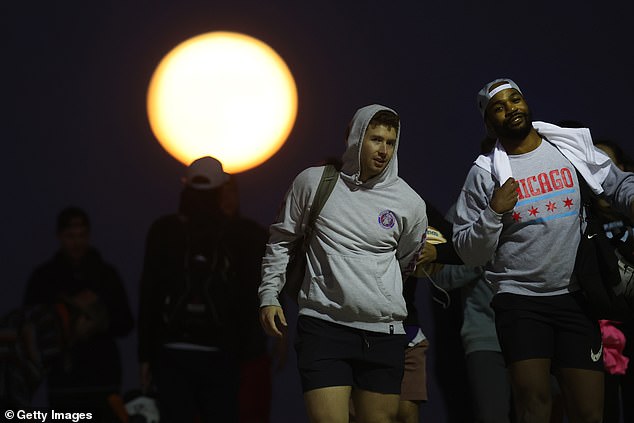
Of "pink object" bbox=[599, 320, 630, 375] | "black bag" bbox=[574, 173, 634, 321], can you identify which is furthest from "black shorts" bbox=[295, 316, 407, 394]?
"pink object" bbox=[599, 320, 630, 375]

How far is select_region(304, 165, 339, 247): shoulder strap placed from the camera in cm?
420

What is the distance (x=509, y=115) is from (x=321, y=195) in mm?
957

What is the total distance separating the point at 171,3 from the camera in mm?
6676

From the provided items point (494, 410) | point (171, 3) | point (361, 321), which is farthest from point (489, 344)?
point (171, 3)

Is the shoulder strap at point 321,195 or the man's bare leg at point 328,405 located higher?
the shoulder strap at point 321,195

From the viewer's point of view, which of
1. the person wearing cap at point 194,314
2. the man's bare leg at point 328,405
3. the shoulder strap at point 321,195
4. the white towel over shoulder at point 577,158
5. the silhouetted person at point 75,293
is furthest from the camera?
the silhouetted person at point 75,293

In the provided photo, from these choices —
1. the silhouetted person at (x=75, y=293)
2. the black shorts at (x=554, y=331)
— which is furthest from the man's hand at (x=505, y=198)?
the silhouetted person at (x=75, y=293)

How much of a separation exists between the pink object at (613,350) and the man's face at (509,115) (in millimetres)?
1529

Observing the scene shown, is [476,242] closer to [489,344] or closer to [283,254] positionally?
[283,254]

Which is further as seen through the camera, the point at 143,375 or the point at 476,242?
the point at 143,375

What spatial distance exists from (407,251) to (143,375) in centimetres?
188

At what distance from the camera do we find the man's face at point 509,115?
14.6 ft

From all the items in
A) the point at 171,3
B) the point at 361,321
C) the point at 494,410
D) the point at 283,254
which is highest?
the point at 171,3

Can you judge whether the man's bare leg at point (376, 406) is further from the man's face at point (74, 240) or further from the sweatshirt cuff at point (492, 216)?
the man's face at point (74, 240)
